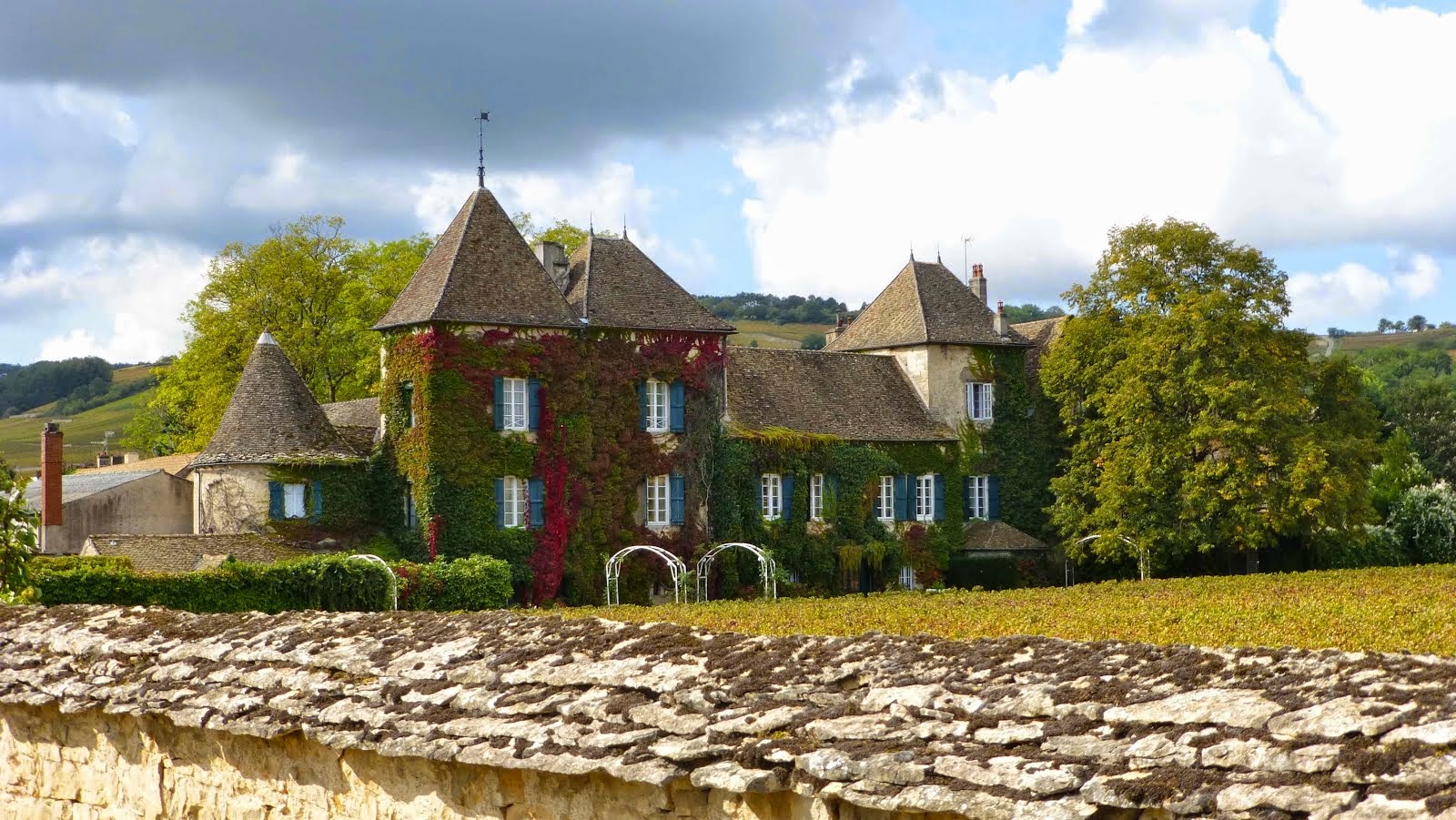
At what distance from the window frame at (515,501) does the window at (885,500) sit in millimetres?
11109

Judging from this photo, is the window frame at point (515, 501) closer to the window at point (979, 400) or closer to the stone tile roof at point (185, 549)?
the stone tile roof at point (185, 549)

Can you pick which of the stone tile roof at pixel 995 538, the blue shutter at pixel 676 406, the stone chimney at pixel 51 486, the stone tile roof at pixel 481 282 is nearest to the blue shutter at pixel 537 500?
the stone tile roof at pixel 481 282

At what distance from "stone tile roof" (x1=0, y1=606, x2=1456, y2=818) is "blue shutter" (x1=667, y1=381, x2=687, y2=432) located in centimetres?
3113

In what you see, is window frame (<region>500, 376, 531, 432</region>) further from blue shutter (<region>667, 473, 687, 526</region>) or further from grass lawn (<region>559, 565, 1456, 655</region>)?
grass lawn (<region>559, 565, 1456, 655</region>)

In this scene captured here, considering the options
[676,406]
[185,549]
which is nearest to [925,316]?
[676,406]

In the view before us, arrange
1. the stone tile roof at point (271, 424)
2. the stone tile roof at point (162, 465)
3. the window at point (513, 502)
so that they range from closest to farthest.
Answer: the stone tile roof at point (271, 424) → the window at point (513, 502) → the stone tile roof at point (162, 465)

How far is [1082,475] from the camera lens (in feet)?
154

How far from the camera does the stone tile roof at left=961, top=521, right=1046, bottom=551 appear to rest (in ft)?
154

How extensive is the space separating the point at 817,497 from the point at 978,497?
20.5 ft

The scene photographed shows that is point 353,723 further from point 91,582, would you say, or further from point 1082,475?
point 1082,475

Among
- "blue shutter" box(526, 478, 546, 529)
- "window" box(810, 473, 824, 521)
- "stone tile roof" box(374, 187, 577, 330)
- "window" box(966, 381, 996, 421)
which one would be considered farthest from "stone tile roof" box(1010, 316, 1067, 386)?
"blue shutter" box(526, 478, 546, 529)

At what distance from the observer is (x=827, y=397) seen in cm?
4666

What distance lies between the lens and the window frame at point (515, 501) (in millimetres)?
39500

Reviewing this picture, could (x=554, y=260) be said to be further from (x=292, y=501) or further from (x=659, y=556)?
(x=292, y=501)
